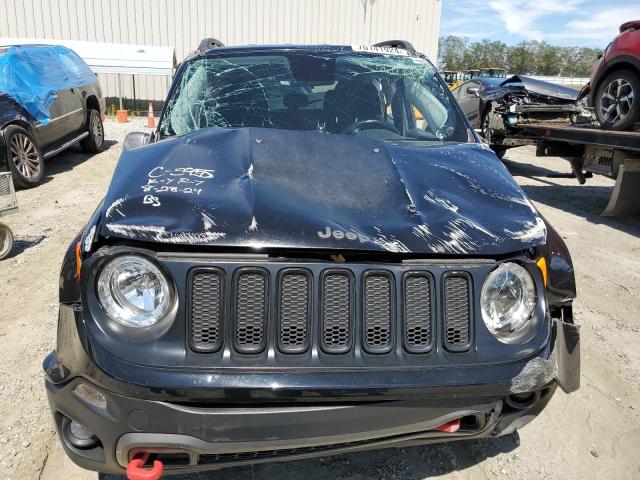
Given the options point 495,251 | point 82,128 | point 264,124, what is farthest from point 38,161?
point 495,251

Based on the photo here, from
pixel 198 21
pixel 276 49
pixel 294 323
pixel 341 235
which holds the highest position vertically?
pixel 198 21

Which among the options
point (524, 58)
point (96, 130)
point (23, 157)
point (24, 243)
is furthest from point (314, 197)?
point (524, 58)

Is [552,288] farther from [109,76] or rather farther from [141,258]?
[109,76]

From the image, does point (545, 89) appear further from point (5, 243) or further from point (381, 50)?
point (5, 243)

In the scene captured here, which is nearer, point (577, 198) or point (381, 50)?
point (381, 50)

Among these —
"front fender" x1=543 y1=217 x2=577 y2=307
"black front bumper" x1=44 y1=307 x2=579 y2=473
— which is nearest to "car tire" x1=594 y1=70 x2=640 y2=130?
"front fender" x1=543 y1=217 x2=577 y2=307

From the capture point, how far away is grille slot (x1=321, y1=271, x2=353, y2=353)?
1.75m

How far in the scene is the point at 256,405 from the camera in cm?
169

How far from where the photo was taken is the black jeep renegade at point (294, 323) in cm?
167

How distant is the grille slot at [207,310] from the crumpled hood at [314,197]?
121 mm

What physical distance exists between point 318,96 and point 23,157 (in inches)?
244

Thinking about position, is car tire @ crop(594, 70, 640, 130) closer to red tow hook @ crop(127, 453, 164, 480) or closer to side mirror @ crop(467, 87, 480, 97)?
side mirror @ crop(467, 87, 480, 97)

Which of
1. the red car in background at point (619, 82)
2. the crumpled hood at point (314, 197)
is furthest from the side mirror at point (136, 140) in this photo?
the red car in background at point (619, 82)

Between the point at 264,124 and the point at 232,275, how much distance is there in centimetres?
145
